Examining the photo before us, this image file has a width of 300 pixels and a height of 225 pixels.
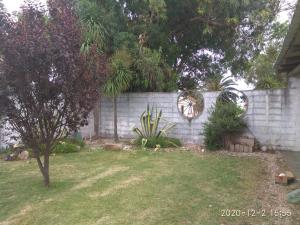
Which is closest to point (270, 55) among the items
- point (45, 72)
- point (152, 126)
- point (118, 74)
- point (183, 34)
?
point (183, 34)

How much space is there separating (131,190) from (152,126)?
479cm

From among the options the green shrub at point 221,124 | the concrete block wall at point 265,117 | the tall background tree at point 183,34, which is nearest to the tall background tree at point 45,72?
the green shrub at point 221,124

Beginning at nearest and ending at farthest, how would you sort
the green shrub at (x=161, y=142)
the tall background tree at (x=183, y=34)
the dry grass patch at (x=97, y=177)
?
the dry grass patch at (x=97, y=177) < the green shrub at (x=161, y=142) < the tall background tree at (x=183, y=34)

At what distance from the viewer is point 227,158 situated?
7672 millimetres

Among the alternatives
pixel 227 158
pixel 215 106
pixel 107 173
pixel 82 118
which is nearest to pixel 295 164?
pixel 227 158

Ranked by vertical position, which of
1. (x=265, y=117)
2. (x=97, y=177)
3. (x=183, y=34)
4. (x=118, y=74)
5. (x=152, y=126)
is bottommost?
(x=97, y=177)

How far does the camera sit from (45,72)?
16.1 feet

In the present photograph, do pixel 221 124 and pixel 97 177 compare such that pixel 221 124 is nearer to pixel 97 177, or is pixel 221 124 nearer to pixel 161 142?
pixel 161 142

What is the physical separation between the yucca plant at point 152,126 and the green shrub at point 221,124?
1.49m

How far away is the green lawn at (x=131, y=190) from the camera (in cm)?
414

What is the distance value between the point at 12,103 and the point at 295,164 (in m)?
5.50

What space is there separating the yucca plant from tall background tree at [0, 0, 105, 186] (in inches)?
181

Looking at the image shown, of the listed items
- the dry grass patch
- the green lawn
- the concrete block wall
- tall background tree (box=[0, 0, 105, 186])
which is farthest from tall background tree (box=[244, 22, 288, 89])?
tall background tree (box=[0, 0, 105, 186])

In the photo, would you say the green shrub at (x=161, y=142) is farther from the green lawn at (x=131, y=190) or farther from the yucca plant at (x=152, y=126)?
the green lawn at (x=131, y=190)
